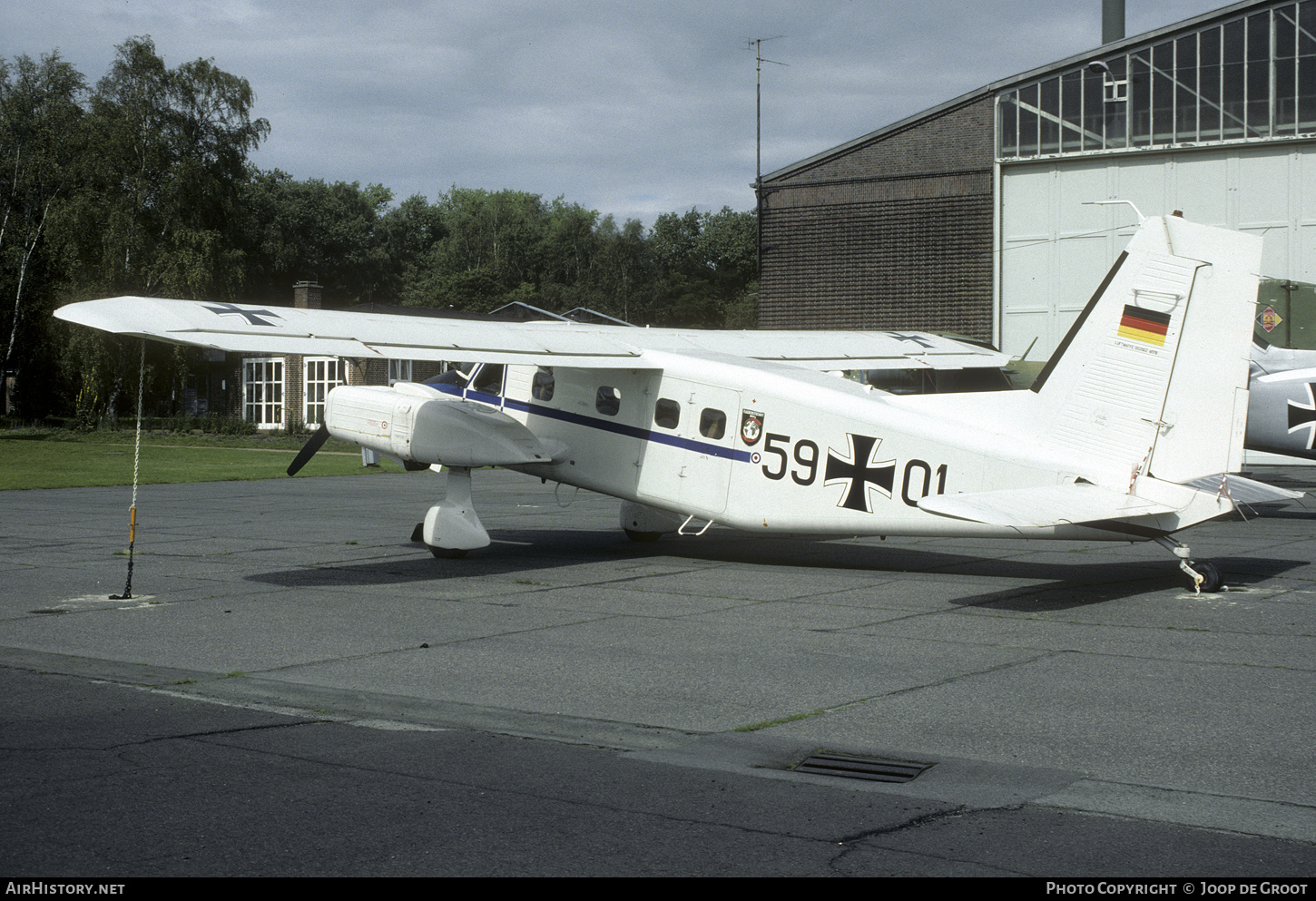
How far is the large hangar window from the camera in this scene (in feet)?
111

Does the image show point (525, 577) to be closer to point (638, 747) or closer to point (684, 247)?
point (638, 747)

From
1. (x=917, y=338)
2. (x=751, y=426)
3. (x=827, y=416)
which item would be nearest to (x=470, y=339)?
(x=751, y=426)

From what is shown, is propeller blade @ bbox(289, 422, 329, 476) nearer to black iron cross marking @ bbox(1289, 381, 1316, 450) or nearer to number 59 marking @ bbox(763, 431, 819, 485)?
number 59 marking @ bbox(763, 431, 819, 485)

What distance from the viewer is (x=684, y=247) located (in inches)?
4242

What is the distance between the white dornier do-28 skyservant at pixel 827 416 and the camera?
10719mm

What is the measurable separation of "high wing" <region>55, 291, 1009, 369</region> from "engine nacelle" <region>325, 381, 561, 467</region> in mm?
1202

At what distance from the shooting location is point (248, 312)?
12461mm

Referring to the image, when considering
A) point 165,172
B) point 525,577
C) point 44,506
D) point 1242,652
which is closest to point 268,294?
point 165,172

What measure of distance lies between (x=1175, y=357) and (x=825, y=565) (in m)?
4.95

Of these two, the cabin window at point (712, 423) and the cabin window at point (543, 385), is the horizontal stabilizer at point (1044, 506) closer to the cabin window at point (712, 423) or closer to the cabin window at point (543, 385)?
the cabin window at point (712, 423)

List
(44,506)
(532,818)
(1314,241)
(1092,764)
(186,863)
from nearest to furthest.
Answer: (186,863)
(532,818)
(1092,764)
(44,506)
(1314,241)

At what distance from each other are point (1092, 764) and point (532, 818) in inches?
117

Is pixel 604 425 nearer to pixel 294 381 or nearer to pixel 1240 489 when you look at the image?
pixel 1240 489

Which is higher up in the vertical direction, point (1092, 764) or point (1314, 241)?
point (1314, 241)
